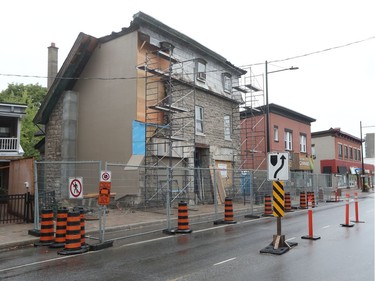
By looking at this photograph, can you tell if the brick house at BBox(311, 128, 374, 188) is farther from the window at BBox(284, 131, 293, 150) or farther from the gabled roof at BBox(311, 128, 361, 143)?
the window at BBox(284, 131, 293, 150)

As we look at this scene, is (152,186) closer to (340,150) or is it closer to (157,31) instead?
(157,31)

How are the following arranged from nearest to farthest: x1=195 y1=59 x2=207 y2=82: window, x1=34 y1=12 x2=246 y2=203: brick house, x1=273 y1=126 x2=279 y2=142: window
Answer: x1=34 y1=12 x2=246 y2=203: brick house → x1=195 y1=59 x2=207 y2=82: window → x1=273 y1=126 x2=279 y2=142: window

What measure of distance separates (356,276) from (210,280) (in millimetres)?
2507

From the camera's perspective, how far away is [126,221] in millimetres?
13867

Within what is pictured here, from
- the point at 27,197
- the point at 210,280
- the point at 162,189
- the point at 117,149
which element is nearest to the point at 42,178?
the point at 27,197

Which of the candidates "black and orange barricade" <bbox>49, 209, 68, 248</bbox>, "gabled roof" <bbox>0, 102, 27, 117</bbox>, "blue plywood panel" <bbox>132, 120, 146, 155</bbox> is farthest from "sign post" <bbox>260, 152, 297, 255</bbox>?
"gabled roof" <bbox>0, 102, 27, 117</bbox>

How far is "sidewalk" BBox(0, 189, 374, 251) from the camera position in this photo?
10.4 meters

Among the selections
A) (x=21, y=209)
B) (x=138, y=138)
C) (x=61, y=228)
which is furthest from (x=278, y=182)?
(x=138, y=138)

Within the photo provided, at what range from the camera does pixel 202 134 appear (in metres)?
22.8

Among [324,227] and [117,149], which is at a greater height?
[117,149]

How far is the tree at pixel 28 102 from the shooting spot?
38.1 meters

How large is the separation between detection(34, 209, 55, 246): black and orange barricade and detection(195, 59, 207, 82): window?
47.4 feet

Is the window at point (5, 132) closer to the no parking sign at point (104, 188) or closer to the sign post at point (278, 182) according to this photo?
the no parking sign at point (104, 188)

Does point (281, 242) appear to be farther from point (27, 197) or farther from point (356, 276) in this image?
point (27, 197)
